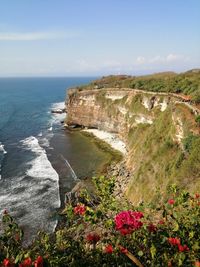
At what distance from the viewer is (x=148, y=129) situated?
173ft

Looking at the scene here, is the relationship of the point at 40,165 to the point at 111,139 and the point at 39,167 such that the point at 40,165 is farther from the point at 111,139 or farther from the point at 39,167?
the point at 111,139

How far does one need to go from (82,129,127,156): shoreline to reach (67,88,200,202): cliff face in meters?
Answer: 1.40

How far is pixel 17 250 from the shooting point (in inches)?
349

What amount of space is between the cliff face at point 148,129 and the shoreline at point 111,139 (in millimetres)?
1400

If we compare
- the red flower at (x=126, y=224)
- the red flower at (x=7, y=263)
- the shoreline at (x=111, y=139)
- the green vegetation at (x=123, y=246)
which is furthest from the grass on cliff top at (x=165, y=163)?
the red flower at (x=7, y=263)

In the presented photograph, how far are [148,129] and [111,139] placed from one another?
18.3 meters

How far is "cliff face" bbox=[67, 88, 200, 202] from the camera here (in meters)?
33.2

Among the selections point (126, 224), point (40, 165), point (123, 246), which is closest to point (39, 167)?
point (40, 165)

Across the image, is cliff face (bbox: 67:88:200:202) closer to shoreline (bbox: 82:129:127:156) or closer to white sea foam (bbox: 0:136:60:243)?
shoreline (bbox: 82:129:127:156)

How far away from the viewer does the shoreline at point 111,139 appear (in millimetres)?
62141

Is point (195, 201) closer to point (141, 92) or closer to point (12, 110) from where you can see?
point (141, 92)

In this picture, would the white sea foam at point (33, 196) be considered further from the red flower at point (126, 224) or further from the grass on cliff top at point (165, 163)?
the red flower at point (126, 224)

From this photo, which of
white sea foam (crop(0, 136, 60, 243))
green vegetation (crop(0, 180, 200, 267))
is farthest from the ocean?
green vegetation (crop(0, 180, 200, 267))

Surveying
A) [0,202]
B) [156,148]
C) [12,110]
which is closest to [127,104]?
[156,148]
